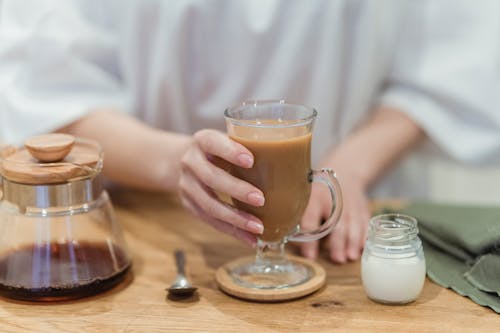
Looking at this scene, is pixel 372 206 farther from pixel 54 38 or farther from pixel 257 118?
pixel 54 38

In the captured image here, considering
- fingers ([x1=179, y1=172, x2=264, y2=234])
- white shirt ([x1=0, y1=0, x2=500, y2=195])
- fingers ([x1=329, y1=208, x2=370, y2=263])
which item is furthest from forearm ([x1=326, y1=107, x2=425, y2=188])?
fingers ([x1=179, y1=172, x2=264, y2=234])

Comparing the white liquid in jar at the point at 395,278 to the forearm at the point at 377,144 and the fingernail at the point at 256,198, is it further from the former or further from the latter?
the forearm at the point at 377,144

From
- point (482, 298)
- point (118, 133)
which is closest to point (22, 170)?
point (118, 133)

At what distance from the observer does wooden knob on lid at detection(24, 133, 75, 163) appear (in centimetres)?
115

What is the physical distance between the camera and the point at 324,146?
1746 mm

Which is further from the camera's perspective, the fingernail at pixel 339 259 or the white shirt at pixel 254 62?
the white shirt at pixel 254 62

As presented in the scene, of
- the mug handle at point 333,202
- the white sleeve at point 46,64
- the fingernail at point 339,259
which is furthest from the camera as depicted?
the white sleeve at point 46,64

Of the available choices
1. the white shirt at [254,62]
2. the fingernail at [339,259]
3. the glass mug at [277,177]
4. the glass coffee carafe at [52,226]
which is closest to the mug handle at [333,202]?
the glass mug at [277,177]

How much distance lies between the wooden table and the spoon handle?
0.01m

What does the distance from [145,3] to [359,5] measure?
423 millimetres

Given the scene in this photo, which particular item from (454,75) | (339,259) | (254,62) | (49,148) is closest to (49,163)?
(49,148)

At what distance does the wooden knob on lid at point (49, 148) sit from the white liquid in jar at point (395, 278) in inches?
18.1

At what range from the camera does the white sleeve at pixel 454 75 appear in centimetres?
167

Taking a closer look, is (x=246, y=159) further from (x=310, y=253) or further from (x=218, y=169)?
(x=310, y=253)
